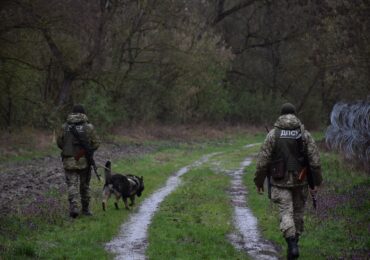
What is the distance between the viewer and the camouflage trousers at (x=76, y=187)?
1320 centimetres

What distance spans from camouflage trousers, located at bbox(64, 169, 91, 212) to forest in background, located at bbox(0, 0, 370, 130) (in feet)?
33.9

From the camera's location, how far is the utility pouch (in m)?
9.58

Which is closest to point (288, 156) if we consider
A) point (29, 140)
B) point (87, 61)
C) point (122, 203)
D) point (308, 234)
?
point (308, 234)

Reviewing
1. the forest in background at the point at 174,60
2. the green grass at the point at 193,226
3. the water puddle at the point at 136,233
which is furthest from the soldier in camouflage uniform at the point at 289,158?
the forest in background at the point at 174,60

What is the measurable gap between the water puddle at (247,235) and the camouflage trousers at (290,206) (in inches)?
31.0

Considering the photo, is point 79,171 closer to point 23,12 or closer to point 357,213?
point 357,213

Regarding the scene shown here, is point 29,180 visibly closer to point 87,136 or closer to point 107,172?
point 107,172

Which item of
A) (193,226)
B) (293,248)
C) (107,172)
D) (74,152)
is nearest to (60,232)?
(74,152)

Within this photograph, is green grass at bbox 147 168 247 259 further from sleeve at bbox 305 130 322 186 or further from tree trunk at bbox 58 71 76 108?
tree trunk at bbox 58 71 76 108

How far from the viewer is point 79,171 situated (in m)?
13.3

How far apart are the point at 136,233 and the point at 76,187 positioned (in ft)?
7.31

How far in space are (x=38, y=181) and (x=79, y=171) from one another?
6.15m

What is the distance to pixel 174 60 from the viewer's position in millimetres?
43719

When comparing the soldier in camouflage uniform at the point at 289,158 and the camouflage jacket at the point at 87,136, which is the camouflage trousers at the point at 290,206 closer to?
the soldier in camouflage uniform at the point at 289,158
